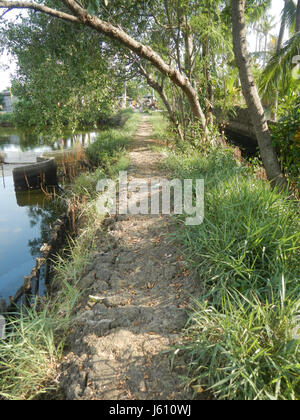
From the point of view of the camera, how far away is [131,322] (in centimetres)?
239

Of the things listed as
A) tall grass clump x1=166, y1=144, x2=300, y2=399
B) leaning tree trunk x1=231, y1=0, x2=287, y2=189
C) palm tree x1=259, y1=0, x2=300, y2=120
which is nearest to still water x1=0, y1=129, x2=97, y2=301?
tall grass clump x1=166, y1=144, x2=300, y2=399

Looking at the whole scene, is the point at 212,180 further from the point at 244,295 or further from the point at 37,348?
the point at 37,348

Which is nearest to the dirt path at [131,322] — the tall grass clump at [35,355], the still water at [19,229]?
the tall grass clump at [35,355]

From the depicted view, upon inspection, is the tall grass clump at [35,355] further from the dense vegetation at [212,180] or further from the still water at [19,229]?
the still water at [19,229]

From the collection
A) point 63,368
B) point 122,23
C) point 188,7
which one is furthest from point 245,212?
point 122,23

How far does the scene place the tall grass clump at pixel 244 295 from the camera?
1641 mm

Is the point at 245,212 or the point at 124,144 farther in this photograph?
the point at 124,144

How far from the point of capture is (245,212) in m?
2.90

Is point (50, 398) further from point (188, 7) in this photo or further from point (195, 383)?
point (188, 7)

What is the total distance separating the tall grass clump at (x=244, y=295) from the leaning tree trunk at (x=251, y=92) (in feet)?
2.78

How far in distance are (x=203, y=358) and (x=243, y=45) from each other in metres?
4.31

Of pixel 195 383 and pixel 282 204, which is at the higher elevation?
pixel 282 204

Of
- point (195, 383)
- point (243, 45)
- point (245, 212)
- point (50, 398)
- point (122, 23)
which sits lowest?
point (50, 398)
